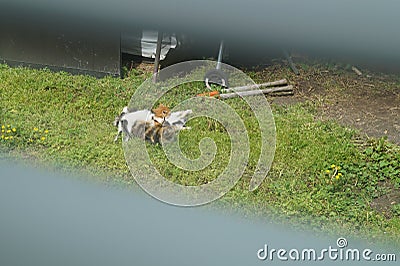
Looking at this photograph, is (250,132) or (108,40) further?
(108,40)

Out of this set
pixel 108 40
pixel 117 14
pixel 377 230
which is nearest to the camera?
pixel 377 230

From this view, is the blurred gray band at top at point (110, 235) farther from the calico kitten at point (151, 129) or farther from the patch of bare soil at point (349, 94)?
the patch of bare soil at point (349, 94)

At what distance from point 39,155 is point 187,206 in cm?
108

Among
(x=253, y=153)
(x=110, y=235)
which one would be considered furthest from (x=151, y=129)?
(x=110, y=235)

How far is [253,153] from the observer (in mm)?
2621

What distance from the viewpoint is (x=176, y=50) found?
3.88m

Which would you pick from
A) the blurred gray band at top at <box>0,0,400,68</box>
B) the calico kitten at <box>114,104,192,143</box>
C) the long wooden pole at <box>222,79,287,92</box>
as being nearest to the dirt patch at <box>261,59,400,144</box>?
the long wooden pole at <box>222,79,287,92</box>

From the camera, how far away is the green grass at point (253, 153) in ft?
7.25

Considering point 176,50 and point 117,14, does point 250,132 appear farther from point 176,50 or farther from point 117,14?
point 176,50

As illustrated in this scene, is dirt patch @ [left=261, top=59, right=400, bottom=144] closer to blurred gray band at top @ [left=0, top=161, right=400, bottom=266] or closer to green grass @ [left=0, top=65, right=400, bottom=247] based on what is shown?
green grass @ [left=0, top=65, right=400, bottom=247]

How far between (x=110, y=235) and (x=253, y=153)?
1488mm

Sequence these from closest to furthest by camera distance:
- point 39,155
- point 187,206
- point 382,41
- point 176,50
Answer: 1. point 382,41
2. point 187,206
3. point 39,155
4. point 176,50

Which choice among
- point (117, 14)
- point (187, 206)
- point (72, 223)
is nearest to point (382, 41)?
point (72, 223)

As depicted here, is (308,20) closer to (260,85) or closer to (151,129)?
(151,129)
